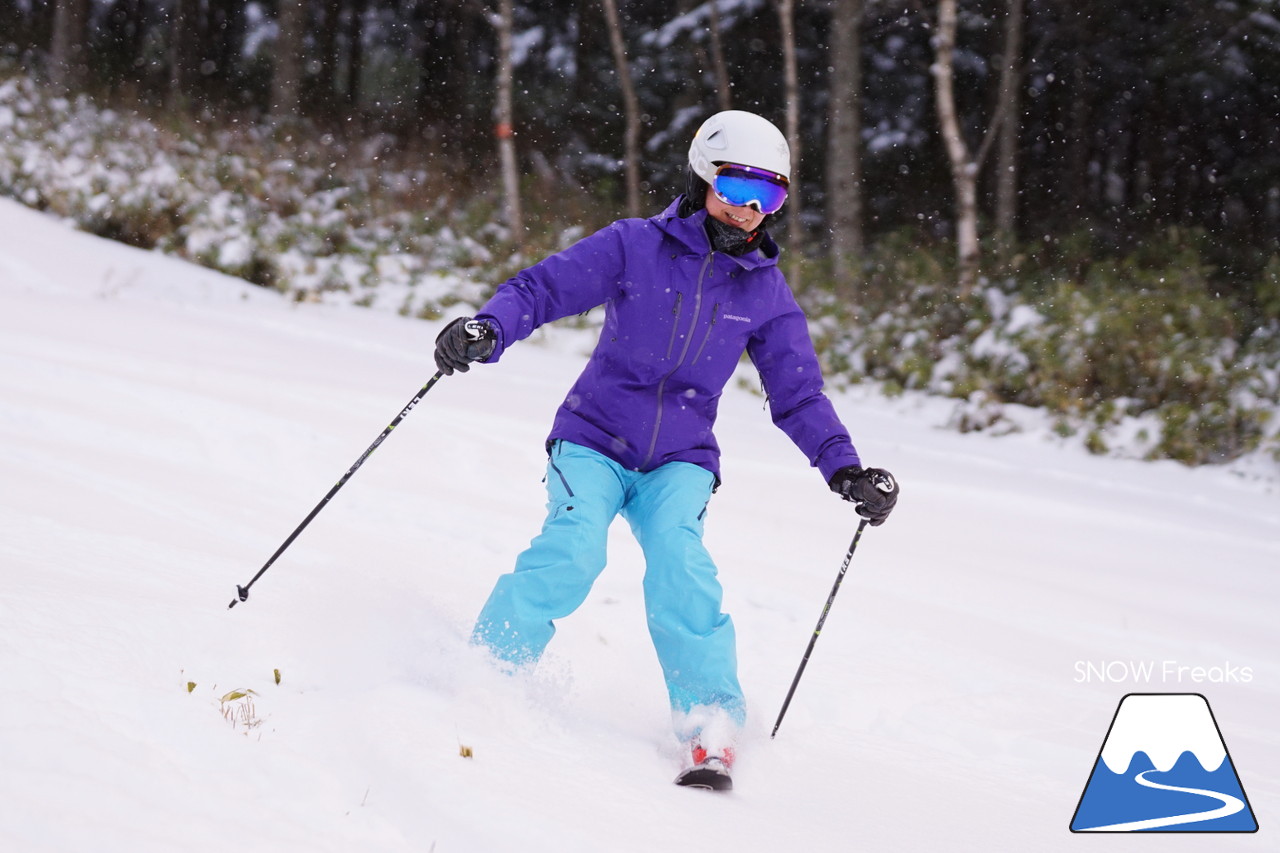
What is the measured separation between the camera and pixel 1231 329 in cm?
987

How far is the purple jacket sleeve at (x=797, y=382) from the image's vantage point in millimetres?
3502

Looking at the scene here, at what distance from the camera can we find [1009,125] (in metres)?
15.6

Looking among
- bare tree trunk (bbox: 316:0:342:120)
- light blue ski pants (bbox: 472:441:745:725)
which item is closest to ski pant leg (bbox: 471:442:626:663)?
light blue ski pants (bbox: 472:441:745:725)

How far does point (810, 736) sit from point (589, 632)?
0.98 meters

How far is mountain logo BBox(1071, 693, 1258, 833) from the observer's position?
3072mm

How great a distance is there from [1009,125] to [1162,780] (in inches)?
545

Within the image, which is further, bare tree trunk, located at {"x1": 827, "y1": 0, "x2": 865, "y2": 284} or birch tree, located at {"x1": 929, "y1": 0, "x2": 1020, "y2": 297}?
bare tree trunk, located at {"x1": 827, "y1": 0, "x2": 865, "y2": 284}

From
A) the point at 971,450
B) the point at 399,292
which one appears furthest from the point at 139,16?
→ the point at 971,450

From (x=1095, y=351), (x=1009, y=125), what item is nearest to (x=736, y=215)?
(x=1095, y=351)

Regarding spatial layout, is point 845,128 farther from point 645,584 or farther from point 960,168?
point 645,584

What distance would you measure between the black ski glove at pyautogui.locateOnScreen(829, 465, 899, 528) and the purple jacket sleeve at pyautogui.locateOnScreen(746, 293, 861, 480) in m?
0.14

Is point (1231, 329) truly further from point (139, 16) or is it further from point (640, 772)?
point (139, 16)

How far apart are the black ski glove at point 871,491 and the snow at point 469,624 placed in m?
0.74

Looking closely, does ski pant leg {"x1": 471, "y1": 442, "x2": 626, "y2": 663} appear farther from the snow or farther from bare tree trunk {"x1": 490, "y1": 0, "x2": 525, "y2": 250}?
bare tree trunk {"x1": 490, "y1": 0, "x2": 525, "y2": 250}
